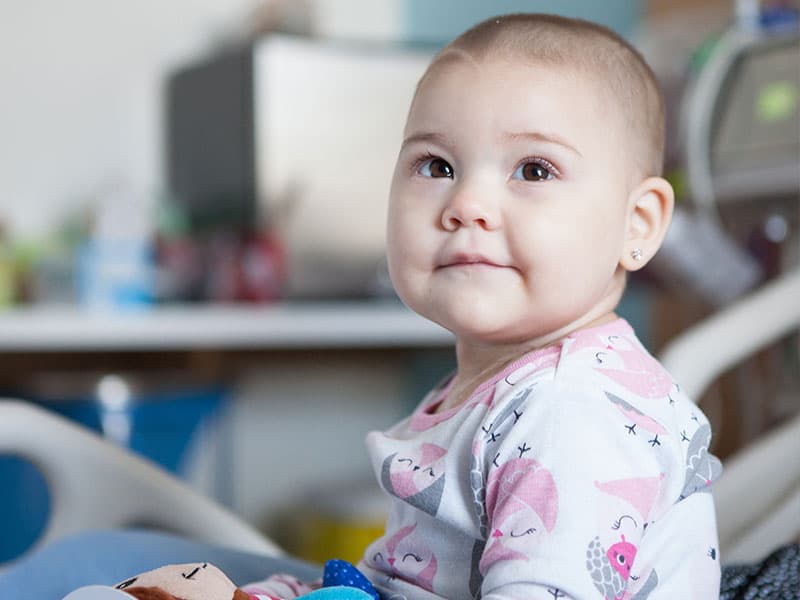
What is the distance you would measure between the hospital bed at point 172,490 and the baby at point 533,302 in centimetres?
33

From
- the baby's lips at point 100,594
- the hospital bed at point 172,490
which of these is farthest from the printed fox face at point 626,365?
the hospital bed at point 172,490

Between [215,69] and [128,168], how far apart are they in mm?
312

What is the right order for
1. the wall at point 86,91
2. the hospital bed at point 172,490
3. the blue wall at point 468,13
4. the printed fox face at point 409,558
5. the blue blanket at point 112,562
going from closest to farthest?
1. the printed fox face at point 409,558
2. the blue blanket at point 112,562
3. the hospital bed at point 172,490
4. the wall at point 86,91
5. the blue wall at point 468,13

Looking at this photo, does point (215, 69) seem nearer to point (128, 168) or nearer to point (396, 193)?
point (128, 168)

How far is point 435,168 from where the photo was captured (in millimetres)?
676

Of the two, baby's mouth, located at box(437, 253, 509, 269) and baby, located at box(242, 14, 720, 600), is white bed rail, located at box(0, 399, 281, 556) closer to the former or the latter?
baby, located at box(242, 14, 720, 600)

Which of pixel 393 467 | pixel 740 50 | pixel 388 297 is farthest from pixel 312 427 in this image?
pixel 393 467

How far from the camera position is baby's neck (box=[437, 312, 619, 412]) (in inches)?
26.9

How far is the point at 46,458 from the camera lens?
1.00m

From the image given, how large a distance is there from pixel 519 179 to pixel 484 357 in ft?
0.39

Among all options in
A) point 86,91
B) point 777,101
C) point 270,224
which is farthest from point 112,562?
point 86,91

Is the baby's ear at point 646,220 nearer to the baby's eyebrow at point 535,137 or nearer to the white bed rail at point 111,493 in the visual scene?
the baby's eyebrow at point 535,137

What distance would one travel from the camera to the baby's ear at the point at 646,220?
696 mm

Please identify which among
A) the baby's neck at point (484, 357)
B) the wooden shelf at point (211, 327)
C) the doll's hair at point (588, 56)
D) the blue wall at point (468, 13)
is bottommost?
the wooden shelf at point (211, 327)
